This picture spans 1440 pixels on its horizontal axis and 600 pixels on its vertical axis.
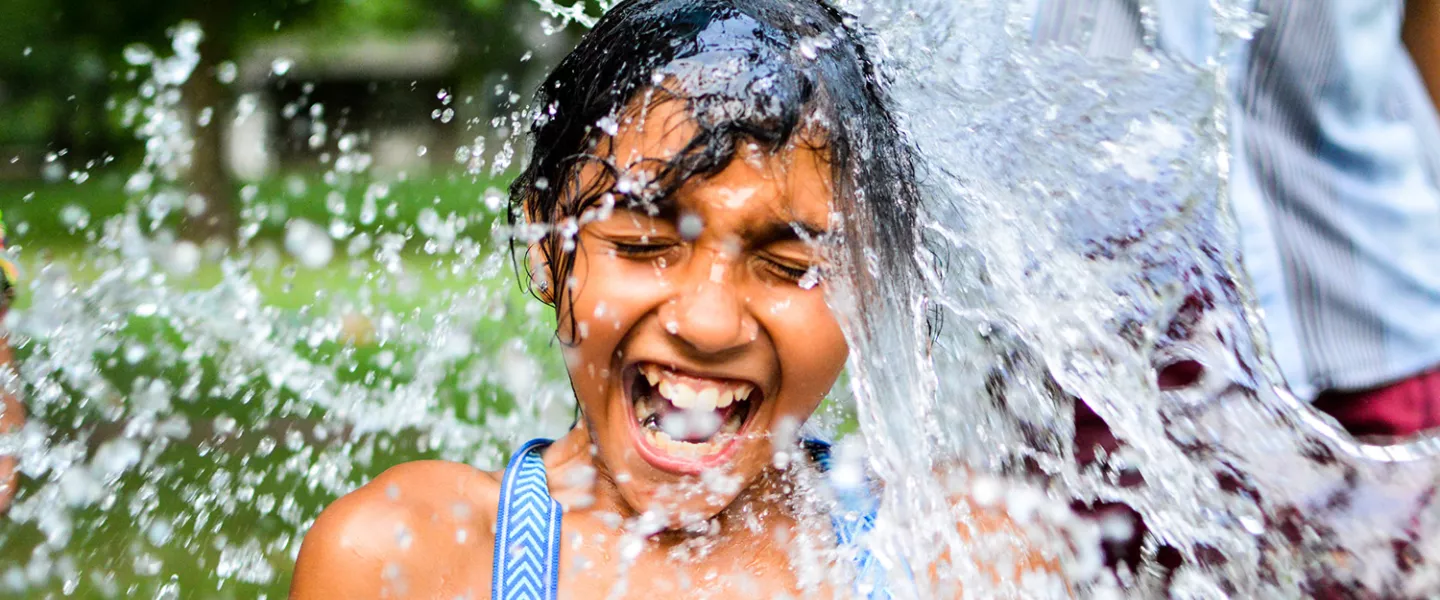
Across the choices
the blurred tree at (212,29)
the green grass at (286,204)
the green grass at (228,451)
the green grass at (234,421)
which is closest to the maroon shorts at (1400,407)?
the green grass at (234,421)

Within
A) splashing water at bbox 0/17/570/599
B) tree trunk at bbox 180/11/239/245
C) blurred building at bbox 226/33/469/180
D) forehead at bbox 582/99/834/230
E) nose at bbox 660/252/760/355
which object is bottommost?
blurred building at bbox 226/33/469/180

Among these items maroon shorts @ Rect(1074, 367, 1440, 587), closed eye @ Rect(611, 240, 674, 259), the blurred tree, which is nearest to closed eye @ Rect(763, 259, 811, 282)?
closed eye @ Rect(611, 240, 674, 259)

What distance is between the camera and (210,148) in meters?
13.0

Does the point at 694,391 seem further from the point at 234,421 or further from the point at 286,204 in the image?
the point at 286,204

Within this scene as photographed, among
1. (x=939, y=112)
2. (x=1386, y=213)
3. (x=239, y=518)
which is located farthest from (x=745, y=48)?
(x=239, y=518)

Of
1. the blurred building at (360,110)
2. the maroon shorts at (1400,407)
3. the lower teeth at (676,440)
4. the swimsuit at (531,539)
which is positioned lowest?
the blurred building at (360,110)

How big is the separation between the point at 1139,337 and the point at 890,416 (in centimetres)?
46

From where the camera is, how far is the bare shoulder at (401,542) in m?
1.79

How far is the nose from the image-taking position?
5.72ft

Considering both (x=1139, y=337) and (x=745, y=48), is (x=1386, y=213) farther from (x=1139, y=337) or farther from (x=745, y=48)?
(x=745, y=48)

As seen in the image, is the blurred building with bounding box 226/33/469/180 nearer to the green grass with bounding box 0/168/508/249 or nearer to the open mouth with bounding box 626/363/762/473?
the green grass with bounding box 0/168/508/249

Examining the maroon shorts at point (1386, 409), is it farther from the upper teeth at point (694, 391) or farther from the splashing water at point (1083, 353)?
the upper teeth at point (694, 391)

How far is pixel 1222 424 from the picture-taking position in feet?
6.51

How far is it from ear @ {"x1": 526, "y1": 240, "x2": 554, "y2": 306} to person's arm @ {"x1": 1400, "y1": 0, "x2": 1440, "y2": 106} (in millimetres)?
1383
